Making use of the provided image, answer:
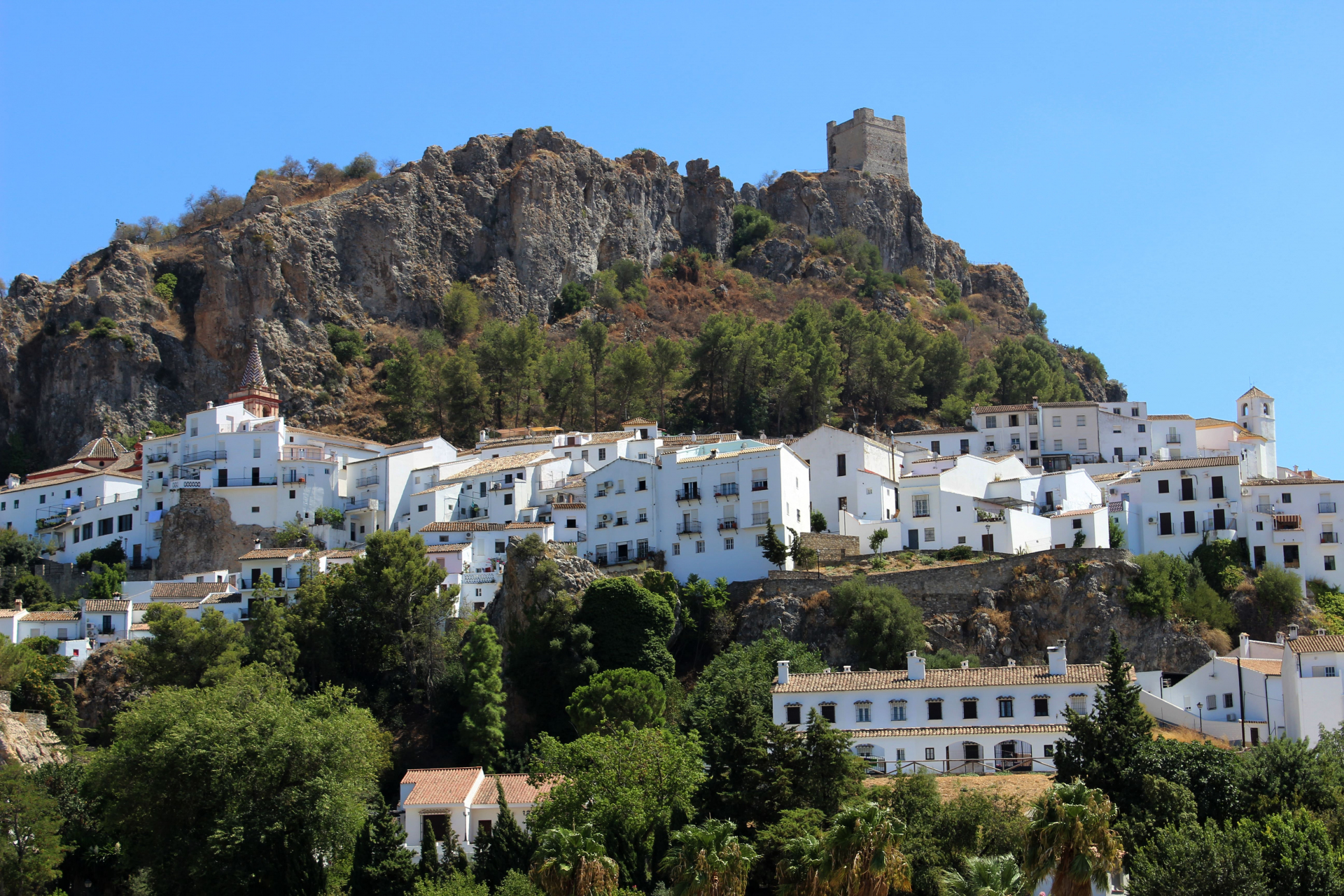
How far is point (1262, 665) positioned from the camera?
186 feet

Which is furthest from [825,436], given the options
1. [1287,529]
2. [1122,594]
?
[1287,529]

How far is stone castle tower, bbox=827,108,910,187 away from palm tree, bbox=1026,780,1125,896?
413 ft

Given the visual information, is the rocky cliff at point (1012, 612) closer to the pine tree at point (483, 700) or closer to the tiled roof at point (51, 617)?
the pine tree at point (483, 700)

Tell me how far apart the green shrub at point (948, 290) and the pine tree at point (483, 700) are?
292 ft

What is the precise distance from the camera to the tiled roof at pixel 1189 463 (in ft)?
241

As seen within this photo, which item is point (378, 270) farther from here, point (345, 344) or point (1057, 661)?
point (1057, 661)

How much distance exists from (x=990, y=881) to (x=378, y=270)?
9038 centimetres

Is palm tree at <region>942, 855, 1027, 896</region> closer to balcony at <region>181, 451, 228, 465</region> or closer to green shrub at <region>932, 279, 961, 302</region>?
balcony at <region>181, 451, 228, 465</region>

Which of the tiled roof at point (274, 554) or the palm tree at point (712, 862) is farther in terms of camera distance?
the tiled roof at point (274, 554)

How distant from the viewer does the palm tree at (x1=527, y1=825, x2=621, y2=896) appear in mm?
39031

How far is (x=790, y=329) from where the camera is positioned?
4154 inches

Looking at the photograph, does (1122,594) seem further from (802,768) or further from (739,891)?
(739,891)

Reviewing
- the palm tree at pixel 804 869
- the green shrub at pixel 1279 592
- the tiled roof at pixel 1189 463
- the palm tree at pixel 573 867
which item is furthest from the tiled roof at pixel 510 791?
the tiled roof at pixel 1189 463

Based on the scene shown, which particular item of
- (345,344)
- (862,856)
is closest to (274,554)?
(345,344)
